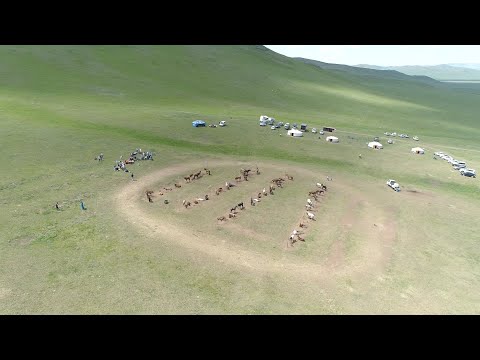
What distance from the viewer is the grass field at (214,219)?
90.9ft

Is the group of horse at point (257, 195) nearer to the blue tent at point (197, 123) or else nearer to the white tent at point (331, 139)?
the blue tent at point (197, 123)

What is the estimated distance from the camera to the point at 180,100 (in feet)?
359

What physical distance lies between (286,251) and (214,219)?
11.0 meters

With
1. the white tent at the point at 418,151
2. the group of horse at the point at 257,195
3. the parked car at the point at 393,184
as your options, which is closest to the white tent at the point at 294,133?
the group of horse at the point at 257,195

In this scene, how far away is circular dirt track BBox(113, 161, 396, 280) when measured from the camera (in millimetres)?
32094

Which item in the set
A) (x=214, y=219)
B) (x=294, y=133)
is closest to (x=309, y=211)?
(x=214, y=219)

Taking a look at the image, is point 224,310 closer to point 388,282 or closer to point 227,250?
point 227,250

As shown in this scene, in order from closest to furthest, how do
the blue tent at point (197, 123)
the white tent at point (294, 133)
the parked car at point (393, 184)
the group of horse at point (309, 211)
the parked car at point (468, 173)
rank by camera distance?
1. the group of horse at point (309, 211)
2. the parked car at point (393, 184)
3. the parked car at point (468, 173)
4. the blue tent at point (197, 123)
5. the white tent at point (294, 133)

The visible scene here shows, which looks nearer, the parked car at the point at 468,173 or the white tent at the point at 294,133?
the parked car at the point at 468,173

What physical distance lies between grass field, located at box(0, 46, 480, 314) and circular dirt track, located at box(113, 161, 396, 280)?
0.68 feet

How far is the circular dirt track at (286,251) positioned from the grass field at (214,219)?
0.21 metres

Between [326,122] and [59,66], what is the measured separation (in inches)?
4262

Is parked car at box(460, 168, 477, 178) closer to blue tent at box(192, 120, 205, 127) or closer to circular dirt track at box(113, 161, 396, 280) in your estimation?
circular dirt track at box(113, 161, 396, 280)

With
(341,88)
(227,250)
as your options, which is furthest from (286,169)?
(341,88)
